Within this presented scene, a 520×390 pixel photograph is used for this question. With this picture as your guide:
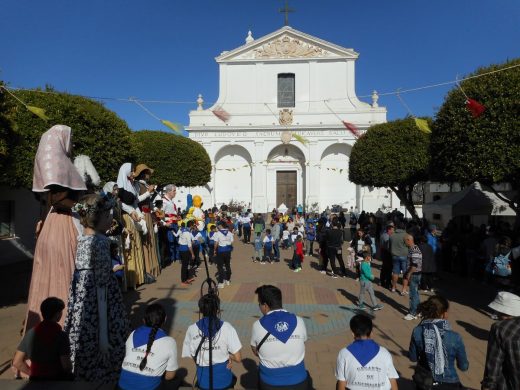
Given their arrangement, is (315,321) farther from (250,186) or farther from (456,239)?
(250,186)

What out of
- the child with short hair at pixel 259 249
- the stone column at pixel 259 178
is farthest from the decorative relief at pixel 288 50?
the child with short hair at pixel 259 249

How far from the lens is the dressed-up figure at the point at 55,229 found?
3.71 metres

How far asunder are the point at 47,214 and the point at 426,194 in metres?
39.1

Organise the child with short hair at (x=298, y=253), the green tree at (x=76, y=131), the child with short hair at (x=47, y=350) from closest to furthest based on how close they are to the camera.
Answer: the child with short hair at (x=47, y=350) → the green tree at (x=76, y=131) → the child with short hair at (x=298, y=253)

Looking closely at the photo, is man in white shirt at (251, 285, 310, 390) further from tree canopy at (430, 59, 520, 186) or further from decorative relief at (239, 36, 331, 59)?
decorative relief at (239, 36, 331, 59)

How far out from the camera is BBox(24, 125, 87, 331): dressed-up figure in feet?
12.2

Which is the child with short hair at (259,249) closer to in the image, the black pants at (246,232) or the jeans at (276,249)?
the jeans at (276,249)

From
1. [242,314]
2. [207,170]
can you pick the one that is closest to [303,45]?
[207,170]

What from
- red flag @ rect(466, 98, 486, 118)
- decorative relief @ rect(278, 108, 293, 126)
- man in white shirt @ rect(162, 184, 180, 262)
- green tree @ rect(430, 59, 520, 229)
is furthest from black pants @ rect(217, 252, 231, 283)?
decorative relief @ rect(278, 108, 293, 126)

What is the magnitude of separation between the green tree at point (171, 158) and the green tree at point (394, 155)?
11419mm

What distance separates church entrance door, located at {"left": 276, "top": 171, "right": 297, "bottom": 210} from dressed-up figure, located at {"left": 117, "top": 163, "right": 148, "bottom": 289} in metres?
26.6

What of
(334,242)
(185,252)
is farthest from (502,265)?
(185,252)

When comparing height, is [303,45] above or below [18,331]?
above

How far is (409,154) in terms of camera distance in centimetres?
1980
